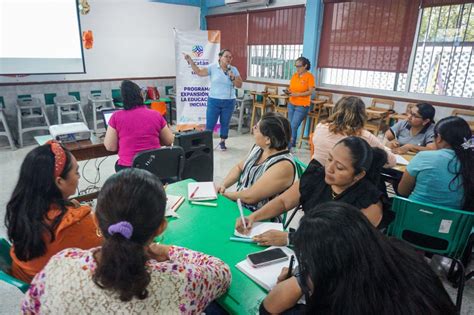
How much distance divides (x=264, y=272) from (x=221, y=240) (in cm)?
27

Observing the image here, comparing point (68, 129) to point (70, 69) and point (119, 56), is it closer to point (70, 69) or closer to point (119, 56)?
point (70, 69)

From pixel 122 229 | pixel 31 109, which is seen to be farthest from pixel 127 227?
pixel 31 109

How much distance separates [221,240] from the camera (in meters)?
1.37

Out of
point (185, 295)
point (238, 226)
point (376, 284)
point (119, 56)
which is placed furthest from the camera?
point (119, 56)

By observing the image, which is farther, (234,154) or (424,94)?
(234,154)

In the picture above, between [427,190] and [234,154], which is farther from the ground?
[427,190]

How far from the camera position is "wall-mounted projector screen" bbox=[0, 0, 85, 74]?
4652 millimetres

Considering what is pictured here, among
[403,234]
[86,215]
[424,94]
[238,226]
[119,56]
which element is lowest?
Answer: [403,234]

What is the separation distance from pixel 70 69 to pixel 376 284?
585cm

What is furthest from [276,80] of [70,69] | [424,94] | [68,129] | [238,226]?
[238,226]

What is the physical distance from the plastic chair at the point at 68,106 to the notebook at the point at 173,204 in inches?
192

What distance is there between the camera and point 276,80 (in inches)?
260

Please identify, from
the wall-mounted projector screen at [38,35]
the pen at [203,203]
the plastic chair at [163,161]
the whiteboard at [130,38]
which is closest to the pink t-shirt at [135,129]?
the plastic chair at [163,161]

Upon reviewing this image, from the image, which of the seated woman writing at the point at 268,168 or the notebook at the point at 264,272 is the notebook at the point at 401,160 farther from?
the notebook at the point at 264,272
